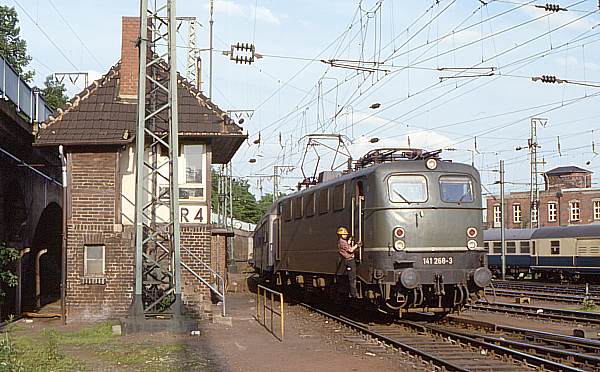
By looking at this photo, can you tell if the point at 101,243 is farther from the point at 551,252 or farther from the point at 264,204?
the point at 264,204

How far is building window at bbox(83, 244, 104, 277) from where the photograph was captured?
61.1 ft

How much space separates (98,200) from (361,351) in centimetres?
804

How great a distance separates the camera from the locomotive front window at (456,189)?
54.5 ft

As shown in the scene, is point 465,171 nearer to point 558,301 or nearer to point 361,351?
point 361,351

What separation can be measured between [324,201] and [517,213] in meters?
54.0

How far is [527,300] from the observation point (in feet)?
82.0

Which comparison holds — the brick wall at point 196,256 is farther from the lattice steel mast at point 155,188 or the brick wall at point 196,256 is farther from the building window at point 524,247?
the building window at point 524,247

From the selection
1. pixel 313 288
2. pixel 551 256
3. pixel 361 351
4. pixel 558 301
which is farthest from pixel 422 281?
pixel 551 256

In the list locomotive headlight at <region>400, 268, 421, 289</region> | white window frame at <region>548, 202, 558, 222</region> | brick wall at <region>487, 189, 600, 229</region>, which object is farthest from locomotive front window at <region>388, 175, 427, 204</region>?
white window frame at <region>548, 202, 558, 222</region>

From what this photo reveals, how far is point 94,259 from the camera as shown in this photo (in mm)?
18656

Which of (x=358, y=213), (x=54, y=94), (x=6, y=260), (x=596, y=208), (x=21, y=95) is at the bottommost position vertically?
(x=6, y=260)

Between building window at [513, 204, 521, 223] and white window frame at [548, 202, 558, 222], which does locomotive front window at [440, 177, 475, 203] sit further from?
building window at [513, 204, 521, 223]

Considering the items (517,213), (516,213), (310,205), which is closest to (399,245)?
(310,205)

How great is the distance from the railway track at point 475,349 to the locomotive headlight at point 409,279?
94 cm
